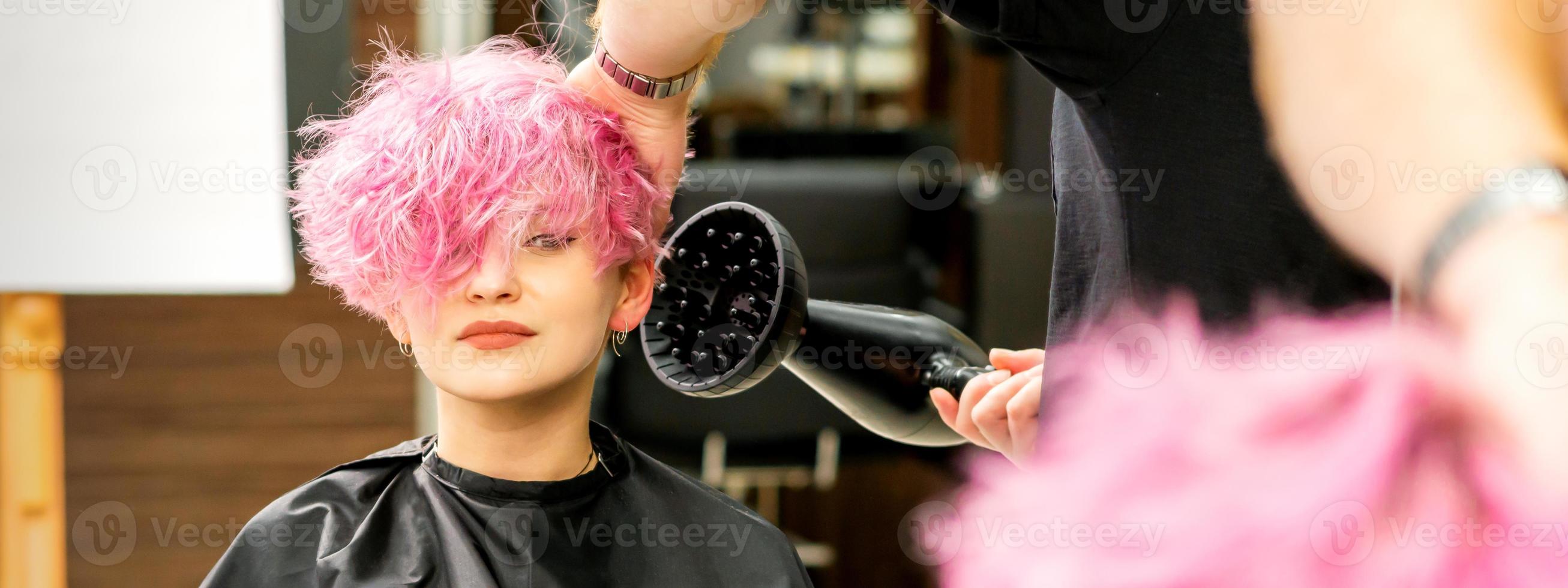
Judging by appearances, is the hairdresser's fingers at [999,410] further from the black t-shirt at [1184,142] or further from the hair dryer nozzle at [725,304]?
the black t-shirt at [1184,142]

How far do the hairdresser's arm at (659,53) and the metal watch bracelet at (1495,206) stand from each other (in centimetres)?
34

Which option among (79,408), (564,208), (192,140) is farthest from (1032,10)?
(79,408)

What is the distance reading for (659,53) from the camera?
27.3 inches

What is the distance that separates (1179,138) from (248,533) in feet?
2.19

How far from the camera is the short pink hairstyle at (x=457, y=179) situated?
2.57ft

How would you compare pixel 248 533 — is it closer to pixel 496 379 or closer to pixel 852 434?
pixel 496 379

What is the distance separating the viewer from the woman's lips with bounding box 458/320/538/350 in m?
0.81

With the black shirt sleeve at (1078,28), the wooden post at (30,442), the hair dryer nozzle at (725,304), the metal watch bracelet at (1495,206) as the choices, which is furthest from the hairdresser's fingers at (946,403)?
the wooden post at (30,442)

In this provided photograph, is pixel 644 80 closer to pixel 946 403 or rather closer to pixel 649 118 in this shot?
pixel 649 118

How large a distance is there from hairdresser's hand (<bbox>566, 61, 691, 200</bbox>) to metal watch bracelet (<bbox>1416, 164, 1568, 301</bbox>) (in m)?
0.48

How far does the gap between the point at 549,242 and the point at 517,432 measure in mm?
151

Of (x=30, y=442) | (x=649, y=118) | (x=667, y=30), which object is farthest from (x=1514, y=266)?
(x=30, y=442)

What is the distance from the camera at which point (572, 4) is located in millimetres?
2012

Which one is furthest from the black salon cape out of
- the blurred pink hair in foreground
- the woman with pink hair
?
the blurred pink hair in foreground
